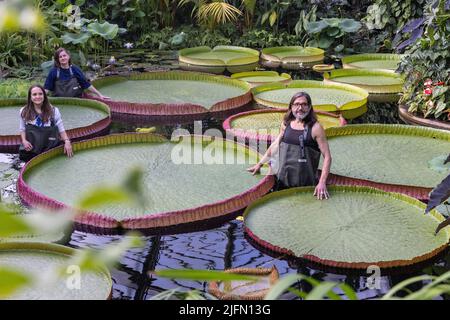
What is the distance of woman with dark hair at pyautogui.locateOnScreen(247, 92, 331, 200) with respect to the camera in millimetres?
4477

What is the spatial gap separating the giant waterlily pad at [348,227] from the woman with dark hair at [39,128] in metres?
2.06

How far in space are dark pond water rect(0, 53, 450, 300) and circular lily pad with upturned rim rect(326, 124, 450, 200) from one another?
3.16 feet

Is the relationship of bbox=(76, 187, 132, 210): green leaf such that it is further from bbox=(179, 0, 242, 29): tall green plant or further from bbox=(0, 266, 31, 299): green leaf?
bbox=(179, 0, 242, 29): tall green plant

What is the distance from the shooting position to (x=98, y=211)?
4195 mm

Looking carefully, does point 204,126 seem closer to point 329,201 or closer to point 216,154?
point 216,154

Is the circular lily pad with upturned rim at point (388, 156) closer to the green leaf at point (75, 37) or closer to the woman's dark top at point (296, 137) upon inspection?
the woman's dark top at point (296, 137)

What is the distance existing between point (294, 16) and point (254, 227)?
8576 mm

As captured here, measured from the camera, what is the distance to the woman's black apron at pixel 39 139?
17.6 feet

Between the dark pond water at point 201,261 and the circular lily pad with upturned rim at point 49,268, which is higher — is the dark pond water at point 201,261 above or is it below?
below

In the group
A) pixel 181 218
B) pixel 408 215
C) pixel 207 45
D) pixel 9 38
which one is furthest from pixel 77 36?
pixel 408 215

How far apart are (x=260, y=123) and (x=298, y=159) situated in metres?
1.87

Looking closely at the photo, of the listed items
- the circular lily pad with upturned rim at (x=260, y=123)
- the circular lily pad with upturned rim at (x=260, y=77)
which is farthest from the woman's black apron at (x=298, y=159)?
the circular lily pad with upturned rim at (x=260, y=77)

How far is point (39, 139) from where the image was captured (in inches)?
213

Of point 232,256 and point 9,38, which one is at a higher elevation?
point 9,38
